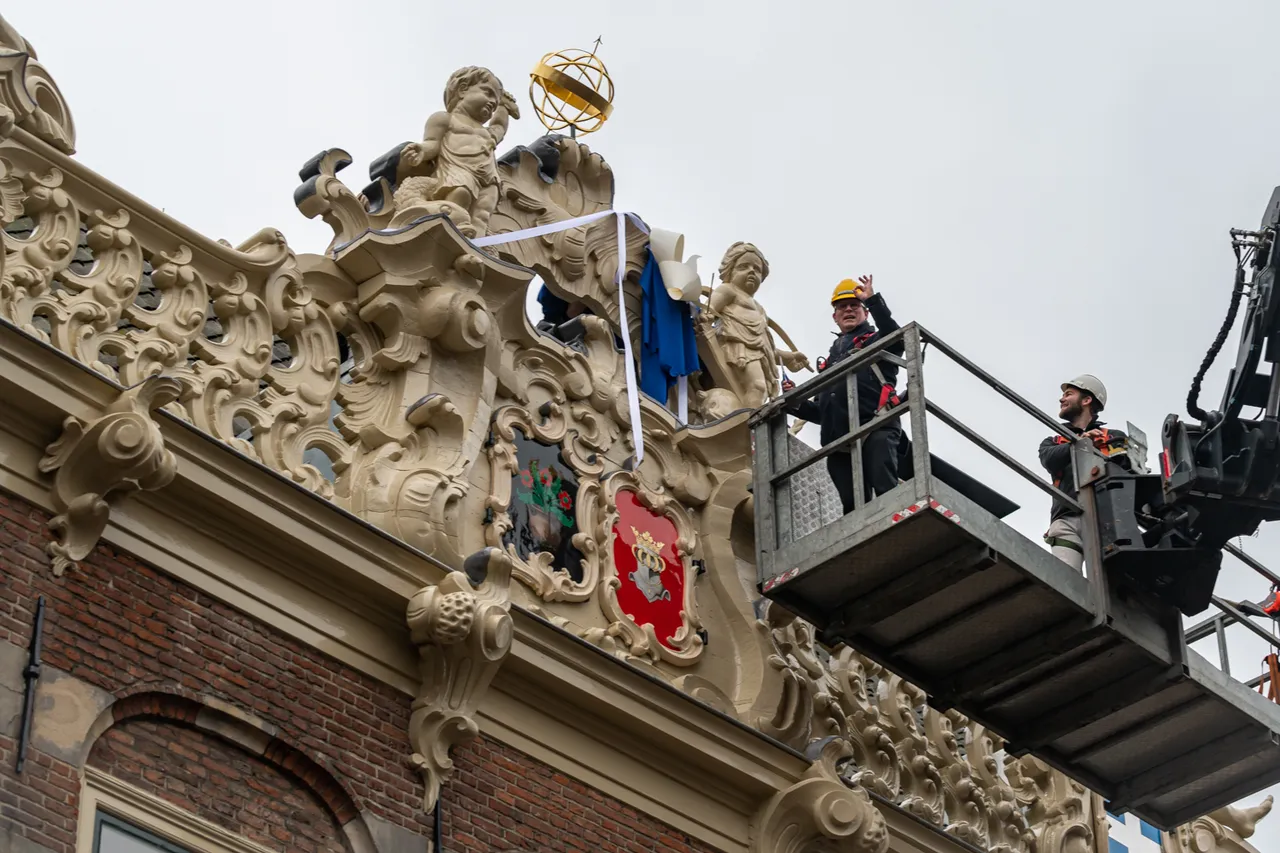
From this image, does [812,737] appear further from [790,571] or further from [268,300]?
[268,300]

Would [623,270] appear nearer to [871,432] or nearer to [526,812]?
[871,432]

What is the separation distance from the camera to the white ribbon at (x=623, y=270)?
17625 millimetres

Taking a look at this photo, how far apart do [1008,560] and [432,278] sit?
410 centimetres

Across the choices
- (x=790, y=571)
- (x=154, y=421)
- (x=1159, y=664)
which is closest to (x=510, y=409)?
(x=790, y=571)

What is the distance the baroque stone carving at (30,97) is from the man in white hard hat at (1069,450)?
6.86 meters

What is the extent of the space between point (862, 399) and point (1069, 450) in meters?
1.46

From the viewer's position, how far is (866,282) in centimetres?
1733

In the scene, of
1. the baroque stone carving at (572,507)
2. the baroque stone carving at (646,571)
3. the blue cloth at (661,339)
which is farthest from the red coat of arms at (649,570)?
the blue cloth at (661,339)

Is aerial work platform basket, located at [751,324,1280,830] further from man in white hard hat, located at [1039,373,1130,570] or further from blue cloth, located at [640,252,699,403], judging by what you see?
blue cloth, located at [640,252,699,403]

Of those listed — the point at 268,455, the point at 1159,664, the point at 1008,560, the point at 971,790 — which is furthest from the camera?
the point at 971,790

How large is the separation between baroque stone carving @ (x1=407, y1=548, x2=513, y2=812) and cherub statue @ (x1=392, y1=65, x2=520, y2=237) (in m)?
2.81

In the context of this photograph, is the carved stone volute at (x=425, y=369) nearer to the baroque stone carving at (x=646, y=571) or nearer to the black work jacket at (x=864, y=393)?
the baroque stone carving at (x=646, y=571)

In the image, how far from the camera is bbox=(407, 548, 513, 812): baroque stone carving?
15.0 meters

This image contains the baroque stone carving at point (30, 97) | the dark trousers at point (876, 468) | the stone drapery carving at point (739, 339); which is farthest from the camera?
the stone drapery carving at point (739, 339)
